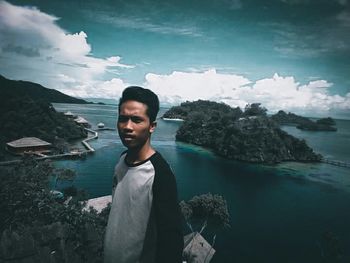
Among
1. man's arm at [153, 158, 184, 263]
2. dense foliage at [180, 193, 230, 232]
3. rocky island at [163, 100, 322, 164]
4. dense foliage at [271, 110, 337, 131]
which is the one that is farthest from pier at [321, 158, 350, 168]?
dense foliage at [271, 110, 337, 131]

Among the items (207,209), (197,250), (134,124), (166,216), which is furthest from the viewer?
(207,209)

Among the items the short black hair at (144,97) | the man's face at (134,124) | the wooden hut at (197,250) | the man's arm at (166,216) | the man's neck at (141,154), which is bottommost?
the wooden hut at (197,250)

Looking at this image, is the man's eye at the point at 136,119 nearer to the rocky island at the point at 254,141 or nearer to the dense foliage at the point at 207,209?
the dense foliage at the point at 207,209

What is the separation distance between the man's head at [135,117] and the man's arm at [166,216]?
0.19m

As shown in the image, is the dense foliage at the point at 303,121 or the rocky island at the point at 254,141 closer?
the rocky island at the point at 254,141

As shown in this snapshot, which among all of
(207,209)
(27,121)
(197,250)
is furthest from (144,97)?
(27,121)

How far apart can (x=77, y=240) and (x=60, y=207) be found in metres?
3.38

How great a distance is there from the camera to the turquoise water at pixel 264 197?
17.0m

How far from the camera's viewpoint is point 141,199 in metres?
1.30

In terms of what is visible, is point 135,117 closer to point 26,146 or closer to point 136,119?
point 136,119

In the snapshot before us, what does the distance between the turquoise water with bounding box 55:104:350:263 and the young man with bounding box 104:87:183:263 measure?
50.4 ft

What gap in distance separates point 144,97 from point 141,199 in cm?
55

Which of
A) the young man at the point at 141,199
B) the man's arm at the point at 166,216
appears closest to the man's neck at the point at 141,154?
the young man at the point at 141,199

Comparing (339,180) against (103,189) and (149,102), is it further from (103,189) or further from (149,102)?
(149,102)
